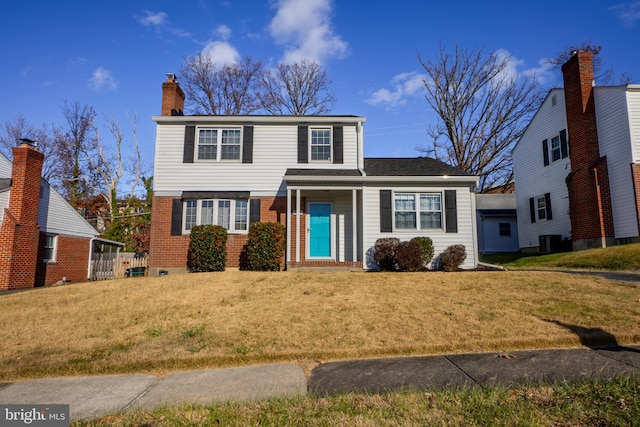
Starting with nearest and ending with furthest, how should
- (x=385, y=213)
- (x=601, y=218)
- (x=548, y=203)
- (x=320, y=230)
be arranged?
(x=385, y=213) → (x=320, y=230) → (x=601, y=218) → (x=548, y=203)

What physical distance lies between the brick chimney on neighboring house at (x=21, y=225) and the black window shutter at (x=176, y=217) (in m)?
6.17

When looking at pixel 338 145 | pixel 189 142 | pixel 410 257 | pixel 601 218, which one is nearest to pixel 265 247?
pixel 410 257

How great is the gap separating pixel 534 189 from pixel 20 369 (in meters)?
22.6

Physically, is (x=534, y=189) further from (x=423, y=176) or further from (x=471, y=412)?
(x=471, y=412)

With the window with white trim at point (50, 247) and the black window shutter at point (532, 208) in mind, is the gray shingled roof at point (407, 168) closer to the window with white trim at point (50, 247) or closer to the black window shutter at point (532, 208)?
the black window shutter at point (532, 208)

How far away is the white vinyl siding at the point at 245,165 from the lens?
566 inches

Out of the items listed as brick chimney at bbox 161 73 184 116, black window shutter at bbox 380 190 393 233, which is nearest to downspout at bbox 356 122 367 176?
black window shutter at bbox 380 190 393 233

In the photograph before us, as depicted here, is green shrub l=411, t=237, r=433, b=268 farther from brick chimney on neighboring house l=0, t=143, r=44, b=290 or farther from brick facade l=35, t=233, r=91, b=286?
brick facade l=35, t=233, r=91, b=286

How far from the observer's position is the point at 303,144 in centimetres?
1488

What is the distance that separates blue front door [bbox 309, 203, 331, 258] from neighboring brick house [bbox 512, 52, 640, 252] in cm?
1117

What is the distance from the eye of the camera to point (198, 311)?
703cm

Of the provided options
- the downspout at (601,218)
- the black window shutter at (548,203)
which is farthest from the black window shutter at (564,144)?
the downspout at (601,218)

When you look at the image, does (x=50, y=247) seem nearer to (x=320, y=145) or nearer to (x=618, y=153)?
(x=320, y=145)

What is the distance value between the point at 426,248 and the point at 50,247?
54.8ft
